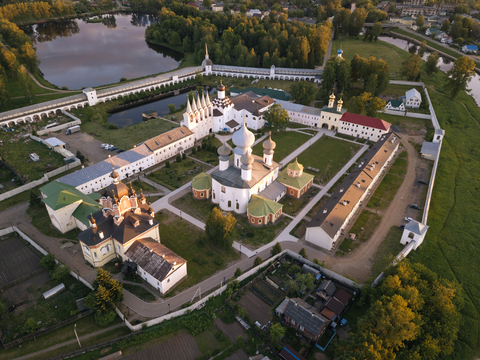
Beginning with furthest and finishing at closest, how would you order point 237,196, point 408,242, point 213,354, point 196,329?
point 237,196 < point 408,242 < point 196,329 < point 213,354

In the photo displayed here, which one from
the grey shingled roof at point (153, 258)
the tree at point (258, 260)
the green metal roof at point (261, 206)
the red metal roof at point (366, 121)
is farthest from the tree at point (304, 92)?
the grey shingled roof at point (153, 258)

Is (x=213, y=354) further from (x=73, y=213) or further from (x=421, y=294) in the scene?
(x=73, y=213)

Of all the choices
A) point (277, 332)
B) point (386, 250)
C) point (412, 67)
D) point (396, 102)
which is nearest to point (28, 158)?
point (277, 332)

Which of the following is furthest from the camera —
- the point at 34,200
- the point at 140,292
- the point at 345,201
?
the point at 34,200

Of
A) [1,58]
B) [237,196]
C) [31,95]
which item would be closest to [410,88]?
[237,196]

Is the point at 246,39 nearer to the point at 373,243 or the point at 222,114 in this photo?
the point at 222,114

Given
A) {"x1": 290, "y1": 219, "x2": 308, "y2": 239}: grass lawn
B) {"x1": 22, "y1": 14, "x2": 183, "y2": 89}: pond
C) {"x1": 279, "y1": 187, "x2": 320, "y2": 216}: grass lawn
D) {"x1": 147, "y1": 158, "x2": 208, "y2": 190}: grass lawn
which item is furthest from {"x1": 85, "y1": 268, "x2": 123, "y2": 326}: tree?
{"x1": 22, "y1": 14, "x2": 183, "y2": 89}: pond

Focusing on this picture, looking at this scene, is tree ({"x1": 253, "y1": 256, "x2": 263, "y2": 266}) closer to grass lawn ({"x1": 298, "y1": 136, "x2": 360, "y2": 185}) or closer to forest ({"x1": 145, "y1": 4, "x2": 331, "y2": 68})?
grass lawn ({"x1": 298, "y1": 136, "x2": 360, "y2": 185})
